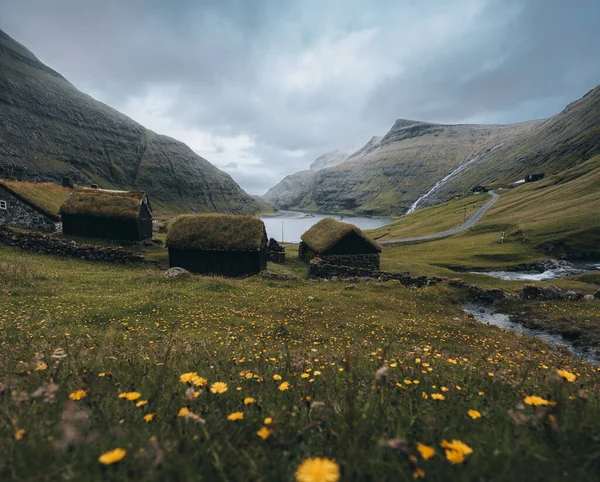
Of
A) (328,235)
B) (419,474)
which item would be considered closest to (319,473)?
(419,474)

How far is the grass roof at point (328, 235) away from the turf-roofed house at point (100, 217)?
24512mm

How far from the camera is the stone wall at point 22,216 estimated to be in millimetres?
40438

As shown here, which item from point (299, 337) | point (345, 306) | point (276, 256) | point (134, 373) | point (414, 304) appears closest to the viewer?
point (134, 373)

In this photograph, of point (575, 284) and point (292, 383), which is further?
point (575, 284)

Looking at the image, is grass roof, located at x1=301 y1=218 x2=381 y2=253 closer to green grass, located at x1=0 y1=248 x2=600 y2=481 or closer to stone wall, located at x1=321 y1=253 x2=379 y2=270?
stone wall, located at x1=321 y1=253 x2=379 y2=270

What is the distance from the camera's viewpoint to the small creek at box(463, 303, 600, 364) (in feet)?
56.7

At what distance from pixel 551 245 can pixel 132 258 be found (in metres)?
64.6

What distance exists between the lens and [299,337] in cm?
1355

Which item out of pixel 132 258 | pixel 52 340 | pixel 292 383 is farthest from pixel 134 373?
pixel 132 258

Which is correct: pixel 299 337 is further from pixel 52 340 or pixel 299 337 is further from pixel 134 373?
pixel 134 373

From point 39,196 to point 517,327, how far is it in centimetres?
5837

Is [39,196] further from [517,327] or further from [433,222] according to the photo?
[433,222]

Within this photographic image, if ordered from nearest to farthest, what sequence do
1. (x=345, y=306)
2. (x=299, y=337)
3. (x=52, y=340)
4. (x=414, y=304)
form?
(x=52, y=340)
(x=299, y=337)
(x=345, y=306)
(x=414, y=304)

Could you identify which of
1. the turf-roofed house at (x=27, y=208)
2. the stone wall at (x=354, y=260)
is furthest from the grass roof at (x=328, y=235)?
the turf-roofed house at (x=27, y=208)
